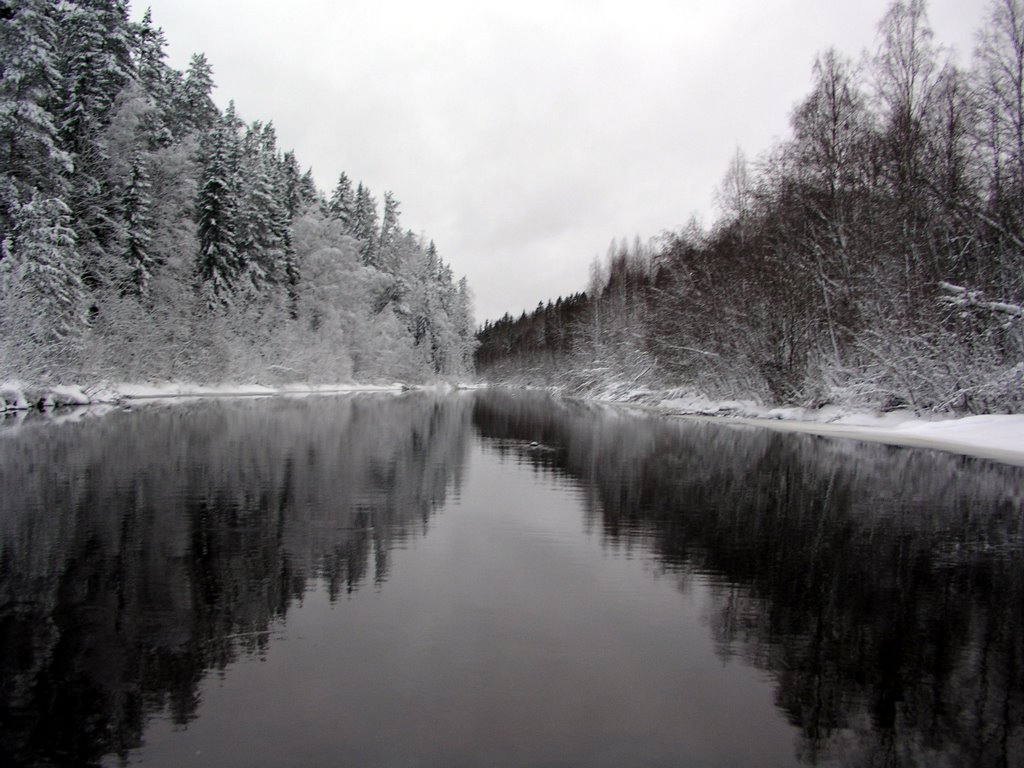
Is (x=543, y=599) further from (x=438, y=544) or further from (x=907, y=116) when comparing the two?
(x=907, y=116)

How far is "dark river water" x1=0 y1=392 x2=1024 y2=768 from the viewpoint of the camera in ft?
13.3

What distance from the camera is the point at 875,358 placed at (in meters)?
29.1

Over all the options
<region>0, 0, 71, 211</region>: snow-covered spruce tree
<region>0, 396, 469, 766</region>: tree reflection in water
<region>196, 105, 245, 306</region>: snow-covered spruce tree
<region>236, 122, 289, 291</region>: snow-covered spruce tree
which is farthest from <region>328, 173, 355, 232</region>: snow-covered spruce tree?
<region>0, 396, 469, 766</region>: tree reflection in water

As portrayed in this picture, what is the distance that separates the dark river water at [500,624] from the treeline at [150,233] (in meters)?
22.7

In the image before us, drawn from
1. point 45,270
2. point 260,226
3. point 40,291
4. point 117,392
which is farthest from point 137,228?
point 260,226

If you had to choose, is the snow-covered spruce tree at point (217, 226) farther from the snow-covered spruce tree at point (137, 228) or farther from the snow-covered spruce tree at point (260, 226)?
the snow-covered spruce tree at point (137, 228)

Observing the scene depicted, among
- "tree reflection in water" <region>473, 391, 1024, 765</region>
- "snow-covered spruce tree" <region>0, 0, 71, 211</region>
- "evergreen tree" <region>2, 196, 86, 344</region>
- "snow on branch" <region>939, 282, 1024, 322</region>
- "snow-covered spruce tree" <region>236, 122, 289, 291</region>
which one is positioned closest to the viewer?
"tree reflection in water" <region>473, 391, 1024, 765</region>

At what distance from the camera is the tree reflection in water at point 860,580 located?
4.37m

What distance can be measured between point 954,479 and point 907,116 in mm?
19488

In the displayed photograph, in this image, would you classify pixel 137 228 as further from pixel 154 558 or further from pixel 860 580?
pixel 860 580

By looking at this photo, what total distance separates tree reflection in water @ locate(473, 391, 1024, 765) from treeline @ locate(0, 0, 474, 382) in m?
26.2

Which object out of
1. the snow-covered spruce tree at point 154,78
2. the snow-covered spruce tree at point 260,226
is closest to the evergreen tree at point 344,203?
the snow-covered spruce tree at point 260,226

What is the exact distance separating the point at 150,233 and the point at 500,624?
43.3m

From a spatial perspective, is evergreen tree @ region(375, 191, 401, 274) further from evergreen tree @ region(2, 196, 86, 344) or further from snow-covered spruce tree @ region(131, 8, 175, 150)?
evergreen tree @ region(2, 196, 86, 344)
